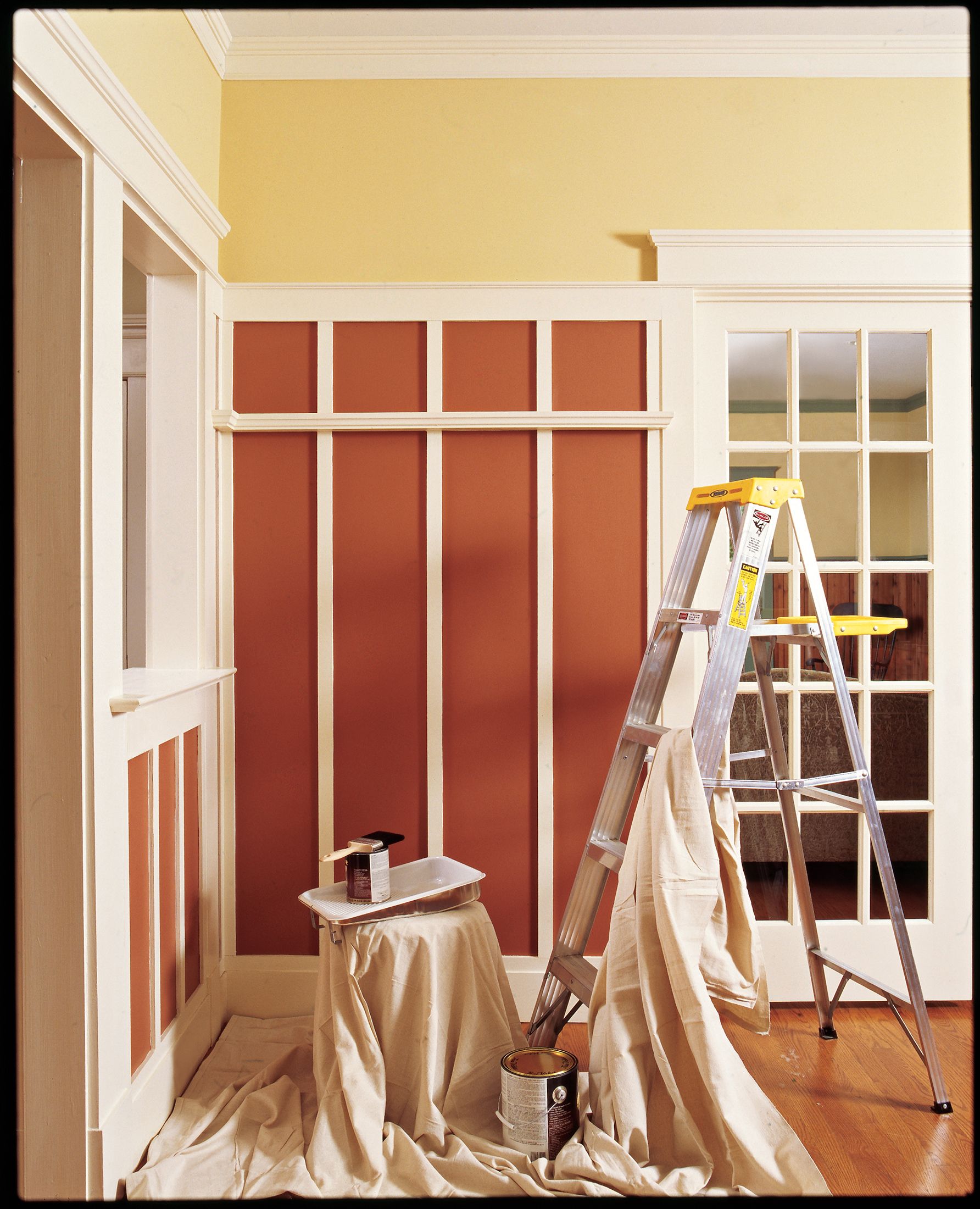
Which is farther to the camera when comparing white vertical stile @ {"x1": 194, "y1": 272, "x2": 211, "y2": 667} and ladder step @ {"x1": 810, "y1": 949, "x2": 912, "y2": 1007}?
white vertical stile @ {"x1": 194, "y1": 272, "x2": 211, "y2": 667}

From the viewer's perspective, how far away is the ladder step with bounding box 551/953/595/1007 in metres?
1.96

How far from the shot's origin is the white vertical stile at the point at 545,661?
246 cm

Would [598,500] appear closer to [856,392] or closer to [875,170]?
[856,392]

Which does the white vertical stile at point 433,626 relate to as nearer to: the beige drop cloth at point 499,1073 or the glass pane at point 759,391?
the beige drop cloth at point 499,1073

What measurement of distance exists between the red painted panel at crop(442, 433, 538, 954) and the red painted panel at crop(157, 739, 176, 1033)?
0.75 metres

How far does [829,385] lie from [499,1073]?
210cm

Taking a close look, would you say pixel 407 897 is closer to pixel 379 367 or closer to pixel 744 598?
pixel 744 598

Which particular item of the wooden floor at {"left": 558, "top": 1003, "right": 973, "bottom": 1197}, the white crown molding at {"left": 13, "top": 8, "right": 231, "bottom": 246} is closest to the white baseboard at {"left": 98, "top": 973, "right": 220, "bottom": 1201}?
the wooden floor at {"left": 558, "top": 1003, "right": 973, "bottom": 1197}

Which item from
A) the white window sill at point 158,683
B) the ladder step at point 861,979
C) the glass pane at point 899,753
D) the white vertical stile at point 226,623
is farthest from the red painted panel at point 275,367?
the ladder step at point 861,979

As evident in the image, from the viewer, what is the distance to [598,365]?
2473 mm

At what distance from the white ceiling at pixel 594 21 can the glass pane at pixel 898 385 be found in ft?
2.78

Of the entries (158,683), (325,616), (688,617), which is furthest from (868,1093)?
(158,683)

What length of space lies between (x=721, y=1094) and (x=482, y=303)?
2.05m

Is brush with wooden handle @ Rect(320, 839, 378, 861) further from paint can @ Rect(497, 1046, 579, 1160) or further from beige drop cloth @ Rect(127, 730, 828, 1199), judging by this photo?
paint can @ Rect(497, 1046, 579, 1160)
